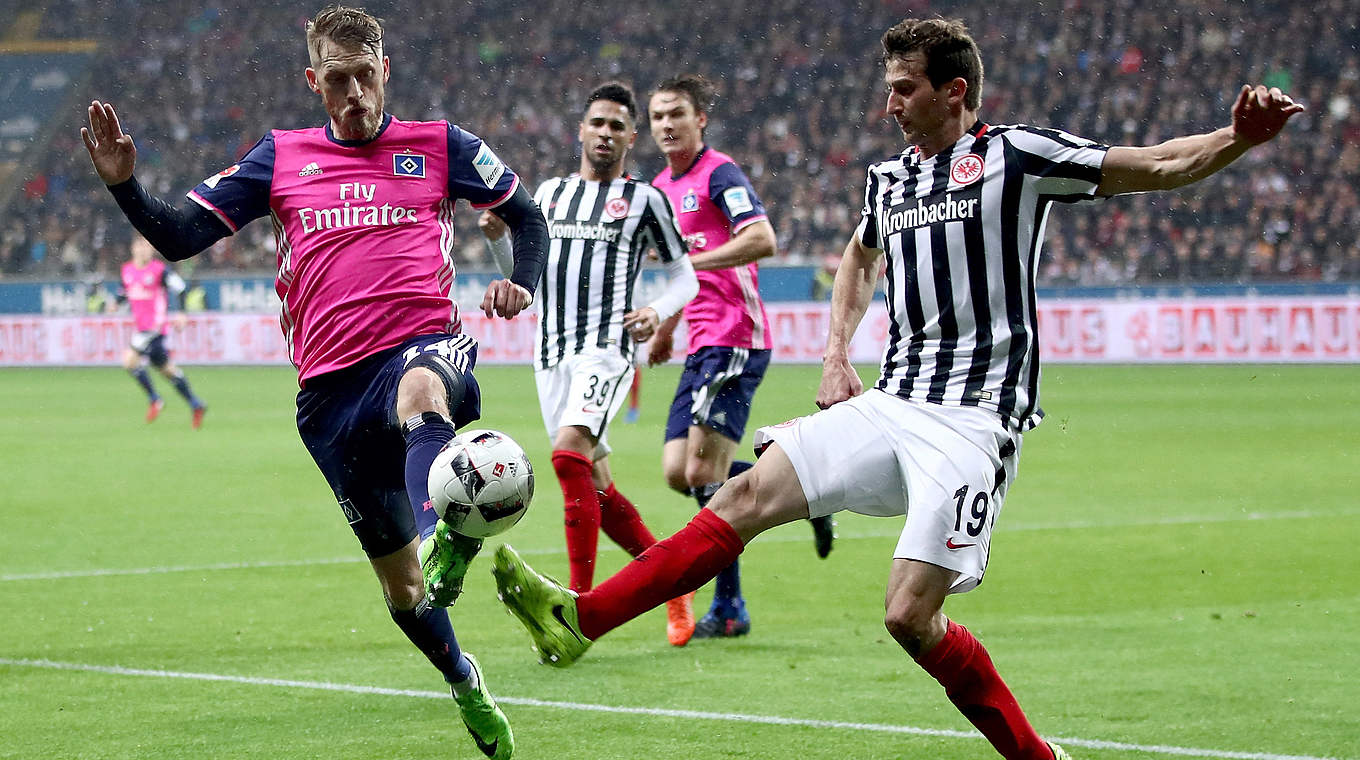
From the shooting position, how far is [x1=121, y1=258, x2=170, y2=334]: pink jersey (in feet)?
63.4

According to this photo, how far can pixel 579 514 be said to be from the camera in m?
6.64

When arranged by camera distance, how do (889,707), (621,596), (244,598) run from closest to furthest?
(621,596) < (889,707) < (244,598)

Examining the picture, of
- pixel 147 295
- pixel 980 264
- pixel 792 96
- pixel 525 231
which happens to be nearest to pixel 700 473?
pixel 525 231

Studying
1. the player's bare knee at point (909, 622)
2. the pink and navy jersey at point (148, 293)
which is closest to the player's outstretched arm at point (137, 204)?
the player's bare knee at point (909, 622)

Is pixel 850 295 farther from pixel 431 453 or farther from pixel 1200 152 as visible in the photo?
pixel 431 453

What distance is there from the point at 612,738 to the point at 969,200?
196 cm

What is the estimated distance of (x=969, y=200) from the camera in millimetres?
4355

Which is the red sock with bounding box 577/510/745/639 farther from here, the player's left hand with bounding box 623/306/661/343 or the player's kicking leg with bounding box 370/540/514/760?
the player's left hand with bounding box 623/306/661/343

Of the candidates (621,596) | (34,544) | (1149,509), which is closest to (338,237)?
(621,596)

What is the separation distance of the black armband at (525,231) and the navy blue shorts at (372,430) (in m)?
0.33

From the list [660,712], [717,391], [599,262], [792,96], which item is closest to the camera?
[660,712]

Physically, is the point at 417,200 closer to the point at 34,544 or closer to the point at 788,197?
the point at 34,544

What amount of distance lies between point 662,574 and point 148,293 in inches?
660

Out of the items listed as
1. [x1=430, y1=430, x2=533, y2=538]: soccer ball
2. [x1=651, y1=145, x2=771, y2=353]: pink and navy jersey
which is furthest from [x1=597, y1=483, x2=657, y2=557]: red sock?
[x1=430, y1=430, x2=533, y2=538]: soccer ball
